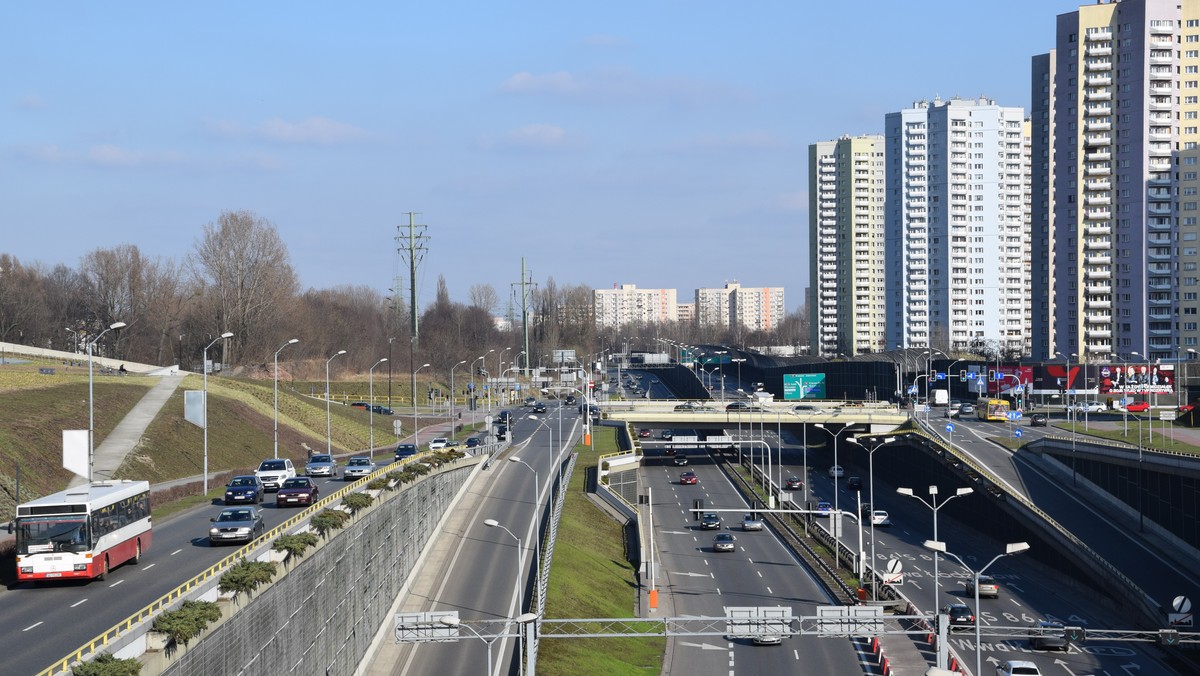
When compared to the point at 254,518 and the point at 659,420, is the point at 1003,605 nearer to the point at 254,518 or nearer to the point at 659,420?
the point at 254,518

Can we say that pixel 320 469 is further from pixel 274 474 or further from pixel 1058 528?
pixel 1058 528

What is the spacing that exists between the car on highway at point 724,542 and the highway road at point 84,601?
38.9 meters

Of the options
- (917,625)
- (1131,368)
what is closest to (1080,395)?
(1131,368)

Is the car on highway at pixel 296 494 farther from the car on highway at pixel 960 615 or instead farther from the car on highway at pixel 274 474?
the car on highway at pixel 960 615

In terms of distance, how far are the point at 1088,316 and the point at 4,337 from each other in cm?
12607

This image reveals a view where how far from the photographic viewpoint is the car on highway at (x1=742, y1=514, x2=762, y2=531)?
85.8m

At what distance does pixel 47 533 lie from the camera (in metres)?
33.5

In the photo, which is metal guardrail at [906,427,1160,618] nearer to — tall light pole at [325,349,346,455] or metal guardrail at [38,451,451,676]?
metal guardrail at [38,451,451,676]

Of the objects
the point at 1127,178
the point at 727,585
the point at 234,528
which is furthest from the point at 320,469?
the point at 1127,178

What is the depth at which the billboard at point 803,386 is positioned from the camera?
13738 centimetres

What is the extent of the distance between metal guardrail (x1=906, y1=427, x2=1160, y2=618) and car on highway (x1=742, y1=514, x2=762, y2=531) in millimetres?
15378

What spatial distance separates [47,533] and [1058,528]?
57.3 meters

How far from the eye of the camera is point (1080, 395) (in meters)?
122

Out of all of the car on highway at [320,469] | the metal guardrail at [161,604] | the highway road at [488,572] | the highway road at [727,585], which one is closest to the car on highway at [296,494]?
the metal guardrail at [161,604]
